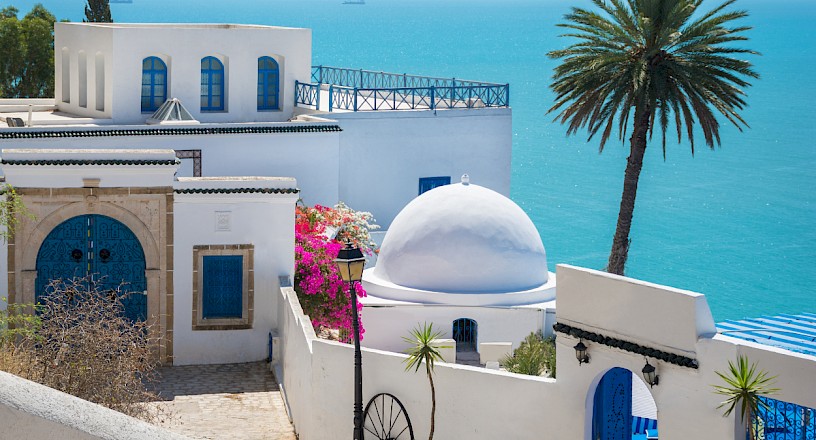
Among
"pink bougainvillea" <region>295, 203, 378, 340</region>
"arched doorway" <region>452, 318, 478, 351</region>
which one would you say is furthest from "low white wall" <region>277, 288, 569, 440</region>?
"arched doorway" <region>452, 318, 478, 351</region>

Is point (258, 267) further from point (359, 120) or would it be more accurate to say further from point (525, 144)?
point (525, 144)

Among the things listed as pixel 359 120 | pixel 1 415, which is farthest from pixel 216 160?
pixel 1 415

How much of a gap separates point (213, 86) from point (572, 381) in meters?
19.7

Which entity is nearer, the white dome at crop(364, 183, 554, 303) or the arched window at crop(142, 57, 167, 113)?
Result: the white dome at crop(364, 183, 554, 303)

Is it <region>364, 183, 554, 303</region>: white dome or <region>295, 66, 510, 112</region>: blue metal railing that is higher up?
<region>295, 66, 510, 112</region>: blue metal railing

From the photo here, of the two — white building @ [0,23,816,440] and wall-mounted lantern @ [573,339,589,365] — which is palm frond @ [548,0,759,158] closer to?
white building @ [0,23,816,440]

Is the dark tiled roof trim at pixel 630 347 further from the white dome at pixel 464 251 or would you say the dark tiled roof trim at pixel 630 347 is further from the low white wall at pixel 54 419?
the white dome at pixel 464 251

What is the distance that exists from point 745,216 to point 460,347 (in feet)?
228

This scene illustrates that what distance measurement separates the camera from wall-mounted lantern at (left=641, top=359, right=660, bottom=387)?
44.0ft

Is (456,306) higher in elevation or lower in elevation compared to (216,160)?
lower

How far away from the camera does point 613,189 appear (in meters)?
101

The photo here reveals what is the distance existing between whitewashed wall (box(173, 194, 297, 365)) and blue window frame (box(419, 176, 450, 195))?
10569mm

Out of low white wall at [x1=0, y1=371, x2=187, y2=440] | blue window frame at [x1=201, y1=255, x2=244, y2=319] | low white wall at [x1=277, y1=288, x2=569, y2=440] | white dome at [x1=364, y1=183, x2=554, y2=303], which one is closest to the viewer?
low white wall at [x1=0, y1=371, x2=187, y2=440]

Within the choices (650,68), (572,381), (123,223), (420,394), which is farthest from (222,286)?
(650,68)
